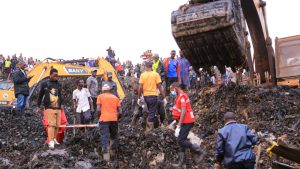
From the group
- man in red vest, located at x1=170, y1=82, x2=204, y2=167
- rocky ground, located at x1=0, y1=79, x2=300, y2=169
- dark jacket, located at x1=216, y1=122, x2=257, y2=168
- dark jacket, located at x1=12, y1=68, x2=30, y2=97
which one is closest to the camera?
dark jacket, located at x1=216, y1=122, x2=257, y2=168

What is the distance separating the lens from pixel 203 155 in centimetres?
882

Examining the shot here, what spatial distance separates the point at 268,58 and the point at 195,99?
2425mm

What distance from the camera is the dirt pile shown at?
10414 mm

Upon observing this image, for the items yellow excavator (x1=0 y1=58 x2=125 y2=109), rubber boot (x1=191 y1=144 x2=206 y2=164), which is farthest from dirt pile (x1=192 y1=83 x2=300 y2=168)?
yellow excavator (x1=0 y1=58 x2=125 y2=109)

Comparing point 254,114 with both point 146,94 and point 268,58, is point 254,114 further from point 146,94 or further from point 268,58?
point 146,94

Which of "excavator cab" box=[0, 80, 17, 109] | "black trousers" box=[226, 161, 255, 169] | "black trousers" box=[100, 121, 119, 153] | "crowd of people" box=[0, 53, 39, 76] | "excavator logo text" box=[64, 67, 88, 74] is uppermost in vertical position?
"crowd of people" box=[0, 53, 39, 76]

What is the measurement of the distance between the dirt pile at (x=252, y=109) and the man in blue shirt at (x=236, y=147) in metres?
3.63

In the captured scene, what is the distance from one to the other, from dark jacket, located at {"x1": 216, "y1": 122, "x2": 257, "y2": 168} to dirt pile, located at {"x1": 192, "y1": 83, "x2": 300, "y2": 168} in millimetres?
3639

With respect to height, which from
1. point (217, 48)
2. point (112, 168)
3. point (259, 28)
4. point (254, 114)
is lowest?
point (112, 168)

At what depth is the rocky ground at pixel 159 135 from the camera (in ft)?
28.6

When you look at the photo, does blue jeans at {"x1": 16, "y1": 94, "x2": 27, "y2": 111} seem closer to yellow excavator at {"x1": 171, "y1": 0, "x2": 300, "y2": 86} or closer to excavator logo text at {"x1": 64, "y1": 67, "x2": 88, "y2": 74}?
excavator logo text at {"x1": 64, "y1": 67, "x2": 88, "y2": 74}

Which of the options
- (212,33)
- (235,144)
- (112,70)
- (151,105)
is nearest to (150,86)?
(151,105)

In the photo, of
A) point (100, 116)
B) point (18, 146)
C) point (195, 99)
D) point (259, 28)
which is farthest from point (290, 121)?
point (18, 146)

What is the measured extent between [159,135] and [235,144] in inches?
152
